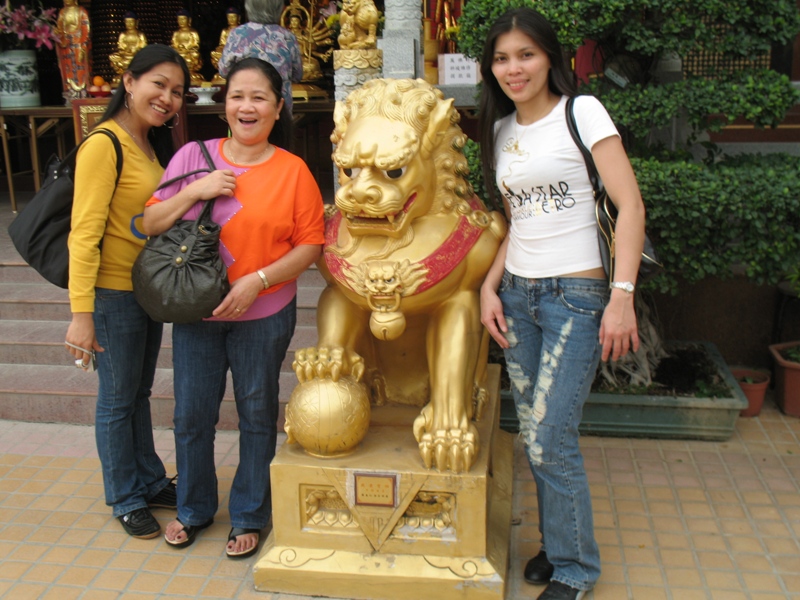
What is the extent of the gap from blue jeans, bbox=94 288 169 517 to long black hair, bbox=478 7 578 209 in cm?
131

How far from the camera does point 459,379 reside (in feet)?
8.39

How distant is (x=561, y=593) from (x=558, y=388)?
70 cm

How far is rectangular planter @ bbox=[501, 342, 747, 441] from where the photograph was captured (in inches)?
147

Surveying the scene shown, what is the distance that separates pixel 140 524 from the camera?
9.67ft

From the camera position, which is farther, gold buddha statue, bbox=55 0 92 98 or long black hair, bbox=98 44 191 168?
gold buddha statue, bbox=55 0 92 98

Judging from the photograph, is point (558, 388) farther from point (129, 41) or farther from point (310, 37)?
point (129, 41)

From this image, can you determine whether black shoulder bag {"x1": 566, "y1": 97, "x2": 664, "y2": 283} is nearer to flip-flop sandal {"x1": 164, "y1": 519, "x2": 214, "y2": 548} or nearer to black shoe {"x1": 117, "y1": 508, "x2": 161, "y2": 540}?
flip-flop sandal {"x1": 164, "y1": 519, "x2": 214, "y2": 548}

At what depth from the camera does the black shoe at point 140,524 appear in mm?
2941

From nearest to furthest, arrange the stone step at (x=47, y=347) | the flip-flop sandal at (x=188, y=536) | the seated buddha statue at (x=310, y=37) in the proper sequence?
1. the flip-flop sandal at (x=188, y=536)
2. the stone step at (x=47, y=347)
3. the seated buddha statue at (x=310, y=37)

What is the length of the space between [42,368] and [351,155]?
2749 mm

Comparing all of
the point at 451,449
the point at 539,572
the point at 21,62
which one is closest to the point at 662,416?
the point at 539,572

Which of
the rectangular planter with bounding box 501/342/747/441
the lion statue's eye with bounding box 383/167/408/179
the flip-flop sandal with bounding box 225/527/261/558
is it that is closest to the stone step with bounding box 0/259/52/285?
the flip-flop sandal with bounding box 225/527/261/558

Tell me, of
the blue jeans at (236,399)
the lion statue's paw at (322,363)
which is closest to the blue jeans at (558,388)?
the lion statue's paw at (322,363)

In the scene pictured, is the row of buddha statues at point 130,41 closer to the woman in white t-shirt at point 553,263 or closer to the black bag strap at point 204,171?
the black bag strap at point 204,171
